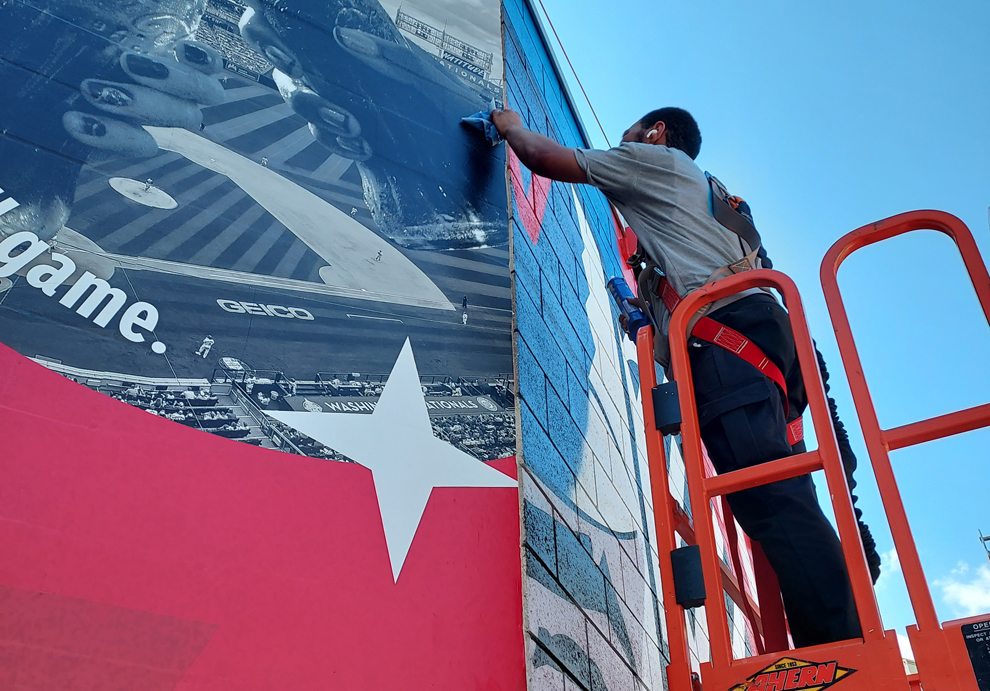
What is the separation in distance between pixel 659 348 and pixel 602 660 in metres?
0.89

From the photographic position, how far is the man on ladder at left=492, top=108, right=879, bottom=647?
1.78m

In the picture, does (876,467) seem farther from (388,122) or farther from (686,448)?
(388,122)

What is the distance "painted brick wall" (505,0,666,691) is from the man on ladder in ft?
1.21

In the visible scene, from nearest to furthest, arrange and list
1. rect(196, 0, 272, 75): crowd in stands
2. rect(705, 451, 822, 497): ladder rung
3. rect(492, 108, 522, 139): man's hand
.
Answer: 1. rect(705, 451, 822, 497): ladder rung
2. rect(196, 0, 272, 75): crowd in stands
3. rect(492, 108, 522, 139): man's hand

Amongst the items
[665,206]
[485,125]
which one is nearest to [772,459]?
[665,206]

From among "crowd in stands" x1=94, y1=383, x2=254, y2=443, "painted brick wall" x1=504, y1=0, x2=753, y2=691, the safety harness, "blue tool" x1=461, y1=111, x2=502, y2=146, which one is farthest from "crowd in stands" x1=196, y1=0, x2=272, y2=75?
the safety harness

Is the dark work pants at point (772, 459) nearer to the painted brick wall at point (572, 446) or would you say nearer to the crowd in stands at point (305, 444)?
the painted brick wall at point (572, 446)

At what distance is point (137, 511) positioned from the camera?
4.75 feet

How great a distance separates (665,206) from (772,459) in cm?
89

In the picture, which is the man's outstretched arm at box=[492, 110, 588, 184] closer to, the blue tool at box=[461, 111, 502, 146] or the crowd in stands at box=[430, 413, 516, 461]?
the blue tool at box=[461, 111, 502, 146]

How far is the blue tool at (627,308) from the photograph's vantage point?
3418 millimetres

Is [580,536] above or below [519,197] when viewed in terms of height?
below

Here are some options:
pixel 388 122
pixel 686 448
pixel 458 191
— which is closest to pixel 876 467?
pixel 686 448

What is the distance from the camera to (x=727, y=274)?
2277 millimetres
